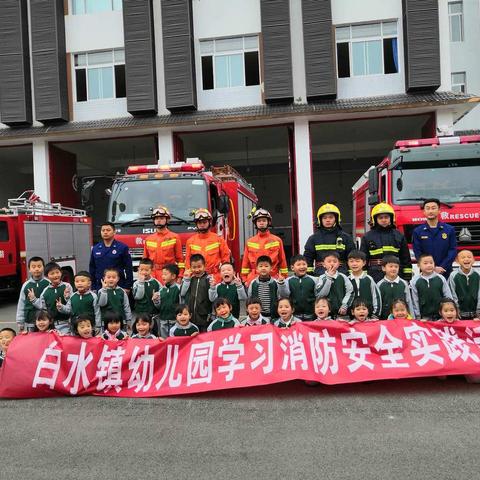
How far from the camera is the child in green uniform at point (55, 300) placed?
6047 mm

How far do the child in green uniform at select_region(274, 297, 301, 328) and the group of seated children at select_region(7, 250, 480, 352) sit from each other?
0.4 inches

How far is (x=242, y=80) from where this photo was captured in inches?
716

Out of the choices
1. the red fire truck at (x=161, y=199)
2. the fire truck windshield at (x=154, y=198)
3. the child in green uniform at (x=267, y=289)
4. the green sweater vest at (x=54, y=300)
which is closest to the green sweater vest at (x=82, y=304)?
the green sweater vest at (x=54, y=300)

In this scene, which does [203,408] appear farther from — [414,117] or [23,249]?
[414,117]

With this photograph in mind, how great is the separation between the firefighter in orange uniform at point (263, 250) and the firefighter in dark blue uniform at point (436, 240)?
1827 mm

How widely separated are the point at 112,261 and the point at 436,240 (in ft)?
14.1

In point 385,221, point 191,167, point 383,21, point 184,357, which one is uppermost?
point 383,21

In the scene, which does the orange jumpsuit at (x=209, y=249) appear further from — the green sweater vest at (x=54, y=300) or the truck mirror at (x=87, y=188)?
the truck mirror at (x=87, y=188)

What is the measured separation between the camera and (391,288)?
5742mm

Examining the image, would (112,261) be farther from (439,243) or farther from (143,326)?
(439,243)

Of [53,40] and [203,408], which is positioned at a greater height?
[53,40]

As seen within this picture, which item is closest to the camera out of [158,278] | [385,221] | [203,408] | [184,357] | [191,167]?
[203,408]

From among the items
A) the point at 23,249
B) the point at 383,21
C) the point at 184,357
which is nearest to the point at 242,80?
the point at 383,21

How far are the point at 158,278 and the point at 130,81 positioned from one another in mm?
12713
